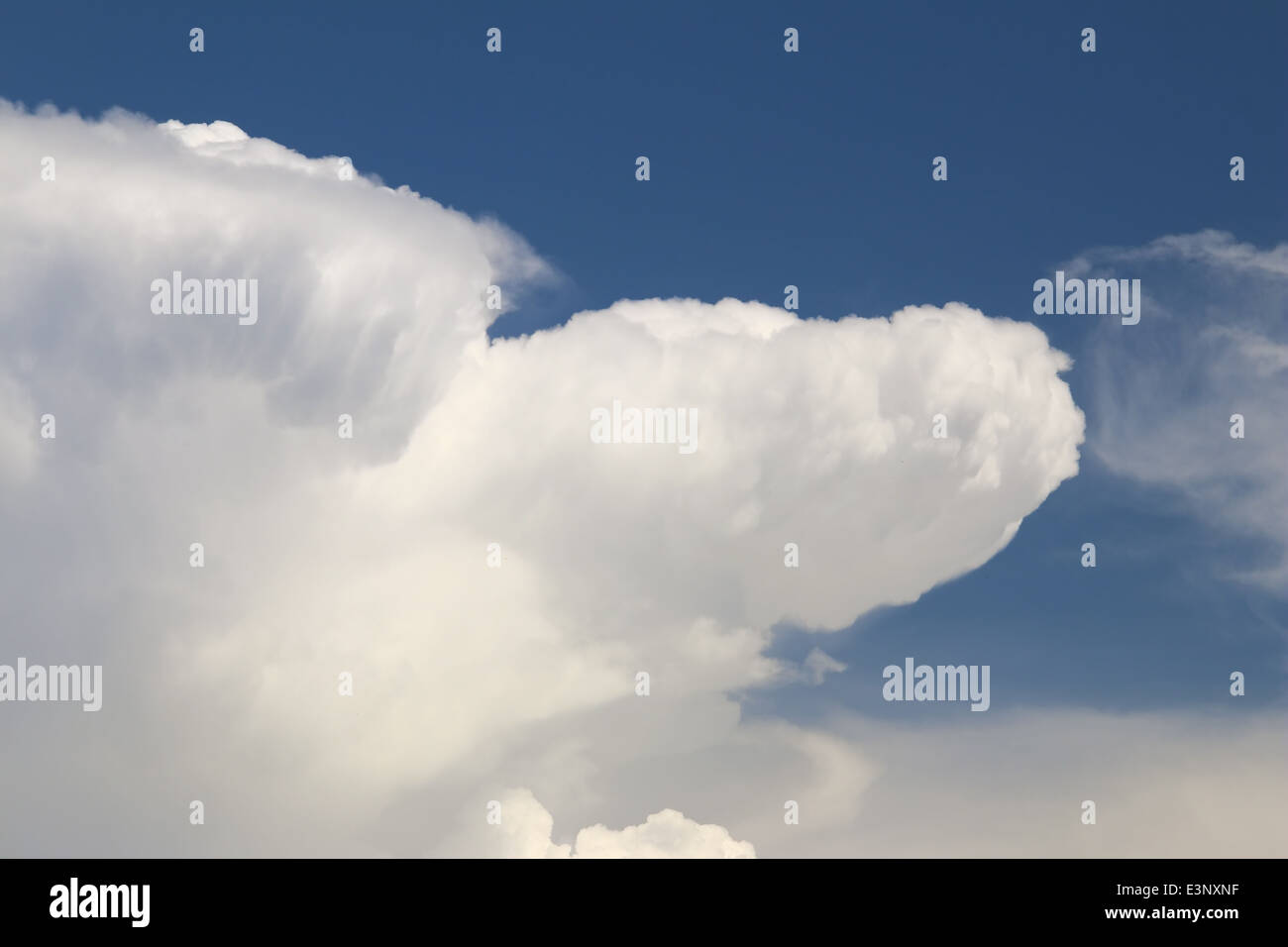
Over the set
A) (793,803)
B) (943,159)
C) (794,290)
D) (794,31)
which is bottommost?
(793,803)

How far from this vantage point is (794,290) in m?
68.6

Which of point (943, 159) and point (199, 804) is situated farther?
point (943, 159)

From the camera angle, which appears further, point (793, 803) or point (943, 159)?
point (943, 159)

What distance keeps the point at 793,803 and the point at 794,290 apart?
122 feet

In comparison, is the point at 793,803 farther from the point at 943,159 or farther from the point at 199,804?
the point at 943,159

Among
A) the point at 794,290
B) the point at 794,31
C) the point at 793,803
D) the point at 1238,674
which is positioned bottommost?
the point at 793,803
